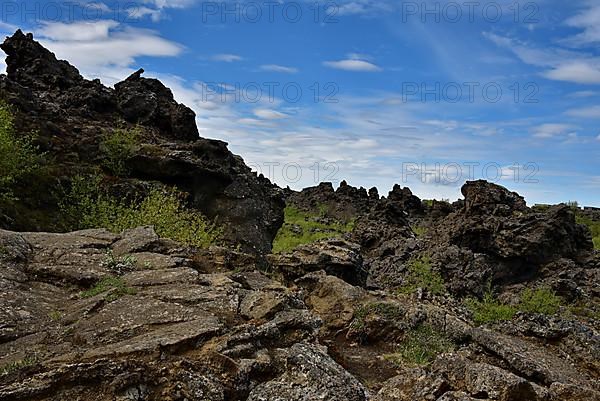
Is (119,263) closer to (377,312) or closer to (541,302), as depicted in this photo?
(377,312)

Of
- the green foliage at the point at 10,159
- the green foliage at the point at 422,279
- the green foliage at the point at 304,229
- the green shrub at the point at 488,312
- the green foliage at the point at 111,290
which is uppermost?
the green foliage at the point at 10,159

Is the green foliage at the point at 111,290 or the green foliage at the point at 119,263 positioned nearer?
the green foliage at the point at 111,290

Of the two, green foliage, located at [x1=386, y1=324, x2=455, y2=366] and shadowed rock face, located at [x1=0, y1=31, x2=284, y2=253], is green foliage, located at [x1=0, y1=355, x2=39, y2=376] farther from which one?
shadowed rock face, located at [x1=0, y1=31, x2=284, y2=253]

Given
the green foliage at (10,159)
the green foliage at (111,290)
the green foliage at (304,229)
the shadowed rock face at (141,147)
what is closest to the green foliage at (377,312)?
the green foliage at (111,290)

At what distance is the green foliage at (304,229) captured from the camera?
158 feet

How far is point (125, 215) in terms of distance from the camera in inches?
861

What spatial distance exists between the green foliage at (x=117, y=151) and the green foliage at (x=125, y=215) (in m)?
2.26

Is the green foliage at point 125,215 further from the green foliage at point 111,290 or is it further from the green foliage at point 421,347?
the green foliage at point 421,347

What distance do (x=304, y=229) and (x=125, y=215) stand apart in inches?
1429

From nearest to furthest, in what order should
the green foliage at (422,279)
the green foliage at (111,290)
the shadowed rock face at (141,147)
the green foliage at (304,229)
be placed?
1. the green foliage at (111,290)
2. the green foliage at (422,279)
3. the shadowed rock face at (141,147)
4. the green foliage at (304,229)

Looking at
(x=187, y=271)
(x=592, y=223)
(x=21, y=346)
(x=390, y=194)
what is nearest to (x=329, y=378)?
(x=21, y=346)

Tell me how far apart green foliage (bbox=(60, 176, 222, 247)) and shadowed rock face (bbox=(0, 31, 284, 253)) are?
1236 mm

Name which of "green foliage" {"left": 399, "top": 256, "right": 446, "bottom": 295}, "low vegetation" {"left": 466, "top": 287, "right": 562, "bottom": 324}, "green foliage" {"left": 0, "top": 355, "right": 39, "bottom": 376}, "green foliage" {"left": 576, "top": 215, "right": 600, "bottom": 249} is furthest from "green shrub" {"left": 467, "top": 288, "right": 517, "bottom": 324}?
"green foliage" {"left": 576, "top": 215, "right": 600, "bottom": 249}

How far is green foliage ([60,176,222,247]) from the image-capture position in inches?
822
